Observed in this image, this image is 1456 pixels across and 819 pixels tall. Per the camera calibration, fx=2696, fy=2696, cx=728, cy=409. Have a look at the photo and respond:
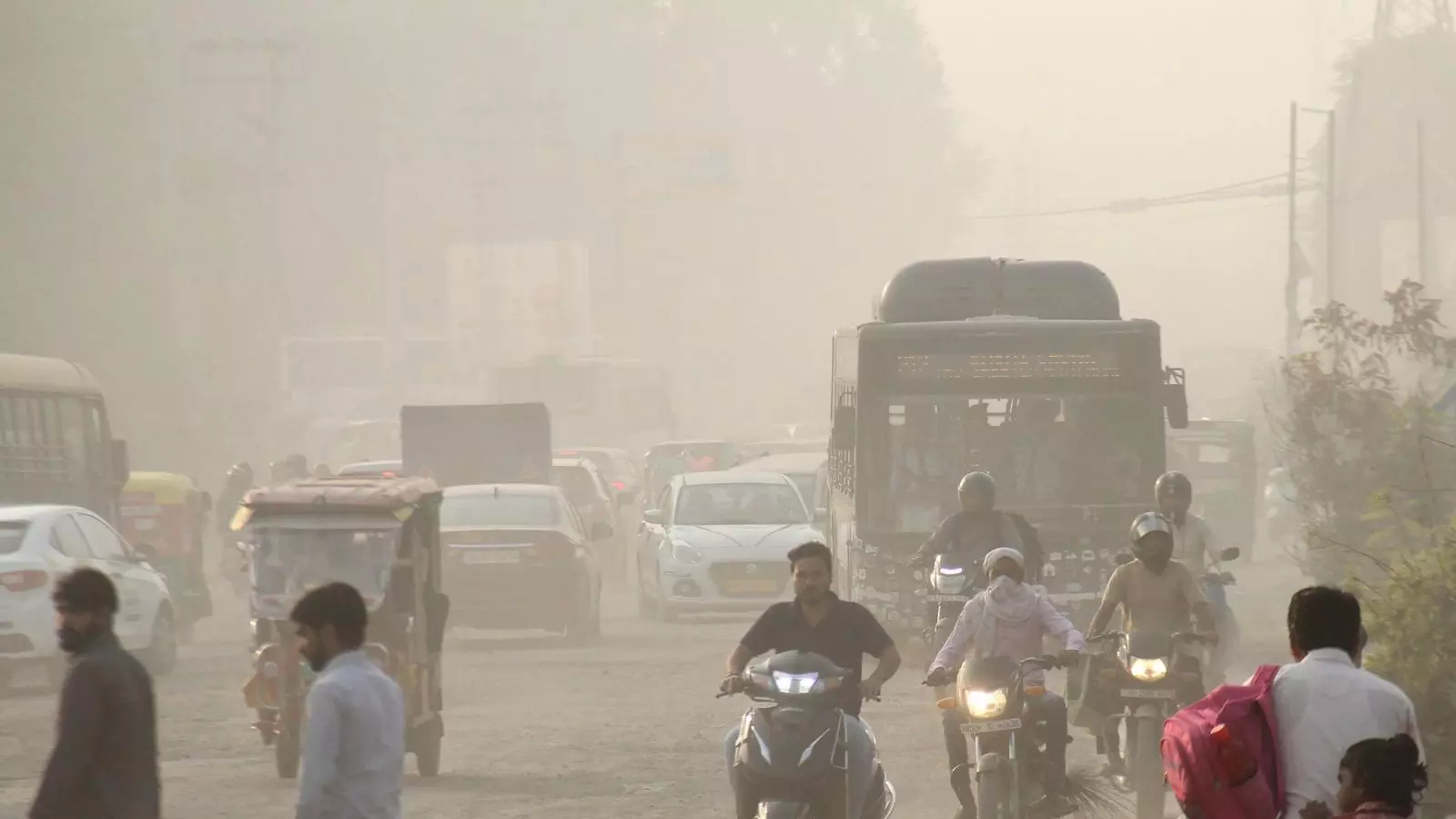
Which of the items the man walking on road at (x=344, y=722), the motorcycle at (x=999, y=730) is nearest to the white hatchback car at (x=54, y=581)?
the motorcycle at (x=999, y=730)

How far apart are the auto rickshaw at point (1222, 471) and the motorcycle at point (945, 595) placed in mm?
27303

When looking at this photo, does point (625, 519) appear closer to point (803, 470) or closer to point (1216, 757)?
point (803, 470)

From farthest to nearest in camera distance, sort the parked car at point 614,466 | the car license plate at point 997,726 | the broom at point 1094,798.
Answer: the parked car at point 614,466 → the broom at point 1094,798 → the car license plate at point 997,726

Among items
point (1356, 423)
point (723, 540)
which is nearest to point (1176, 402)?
point (1356, 423)

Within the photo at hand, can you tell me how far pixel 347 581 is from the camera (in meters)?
15.5

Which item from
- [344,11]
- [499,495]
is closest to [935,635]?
[499,495]

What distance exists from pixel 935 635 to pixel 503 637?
49.7ft

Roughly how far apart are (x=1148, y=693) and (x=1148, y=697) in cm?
2

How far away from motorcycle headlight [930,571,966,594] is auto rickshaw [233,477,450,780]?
3256 millimetres

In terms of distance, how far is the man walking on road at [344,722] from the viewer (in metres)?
7.28

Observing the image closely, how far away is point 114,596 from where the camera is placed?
831cm

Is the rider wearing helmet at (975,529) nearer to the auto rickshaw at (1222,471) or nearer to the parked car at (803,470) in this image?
the parked car at (803,470)

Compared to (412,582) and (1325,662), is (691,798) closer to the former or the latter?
(412,582)

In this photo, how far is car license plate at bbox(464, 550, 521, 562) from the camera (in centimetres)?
2516
